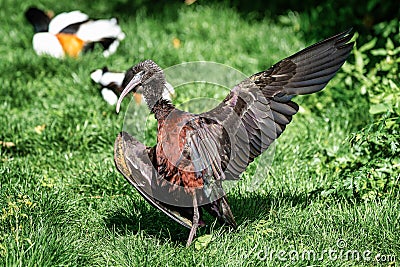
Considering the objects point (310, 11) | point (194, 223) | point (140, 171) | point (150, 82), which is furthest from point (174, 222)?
point (310, 11)

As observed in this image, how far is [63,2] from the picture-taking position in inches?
326

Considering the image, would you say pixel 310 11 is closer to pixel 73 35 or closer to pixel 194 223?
pixel 73 35

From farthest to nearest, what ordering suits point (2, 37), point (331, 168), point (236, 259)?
point (2, 37) → point (331, 168) → point (236, 259)

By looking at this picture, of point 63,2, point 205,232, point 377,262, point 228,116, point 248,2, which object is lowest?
point 377,262

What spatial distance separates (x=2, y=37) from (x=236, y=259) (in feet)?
14.4

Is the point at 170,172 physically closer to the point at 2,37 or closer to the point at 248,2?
the point at 2,37

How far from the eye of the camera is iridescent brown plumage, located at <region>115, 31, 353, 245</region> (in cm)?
353

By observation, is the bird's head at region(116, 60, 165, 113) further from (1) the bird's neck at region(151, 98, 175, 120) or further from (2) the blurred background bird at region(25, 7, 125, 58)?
(2) the blurred background bird at region(25, 7, 125, 58)

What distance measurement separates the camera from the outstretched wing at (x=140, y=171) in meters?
3.60

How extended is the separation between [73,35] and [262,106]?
3.39 metres

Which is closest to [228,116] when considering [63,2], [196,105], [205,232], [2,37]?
[205,232]

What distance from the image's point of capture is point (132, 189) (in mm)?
4449

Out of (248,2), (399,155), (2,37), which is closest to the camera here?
(399,155)

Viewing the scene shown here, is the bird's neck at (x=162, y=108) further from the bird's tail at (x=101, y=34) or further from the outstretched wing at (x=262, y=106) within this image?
the bird's tail at (x=101, y=34)
